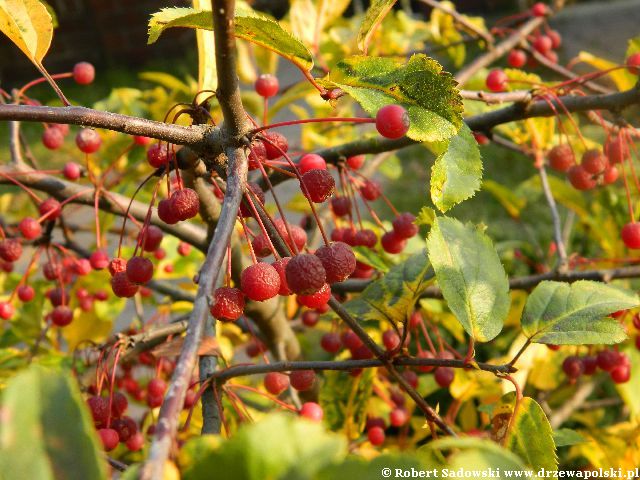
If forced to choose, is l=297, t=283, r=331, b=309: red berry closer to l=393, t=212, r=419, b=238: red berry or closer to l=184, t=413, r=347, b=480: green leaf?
l=184, t=413, r=347, b=480: green leaf

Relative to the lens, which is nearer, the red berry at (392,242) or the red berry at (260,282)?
the red berry at (260,282)

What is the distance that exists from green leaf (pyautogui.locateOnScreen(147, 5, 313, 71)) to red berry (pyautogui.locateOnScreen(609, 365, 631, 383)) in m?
0.99

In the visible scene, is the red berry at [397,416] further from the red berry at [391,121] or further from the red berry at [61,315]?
the red berry at [391,121]

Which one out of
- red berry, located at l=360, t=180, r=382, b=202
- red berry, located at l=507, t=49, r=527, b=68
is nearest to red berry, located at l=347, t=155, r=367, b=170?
red berry, located at l=360, t=180, r=382, b=202

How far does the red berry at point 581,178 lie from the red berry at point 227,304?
81 cm

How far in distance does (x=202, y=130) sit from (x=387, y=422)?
953 millimetres

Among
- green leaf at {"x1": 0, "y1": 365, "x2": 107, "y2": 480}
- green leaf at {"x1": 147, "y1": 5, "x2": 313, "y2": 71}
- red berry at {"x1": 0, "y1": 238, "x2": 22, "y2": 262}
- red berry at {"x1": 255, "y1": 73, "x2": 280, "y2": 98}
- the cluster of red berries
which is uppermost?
red berry at {"x1": 255, "y1": 73, "x2": 280, "y2": 98}

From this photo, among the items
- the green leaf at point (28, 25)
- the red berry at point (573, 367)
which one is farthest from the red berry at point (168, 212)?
the red berry at point (573, 367)

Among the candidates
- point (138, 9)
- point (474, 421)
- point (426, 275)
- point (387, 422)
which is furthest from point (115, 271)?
point (138, 9)

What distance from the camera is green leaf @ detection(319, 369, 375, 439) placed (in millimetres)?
1203

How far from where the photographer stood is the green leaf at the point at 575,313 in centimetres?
74

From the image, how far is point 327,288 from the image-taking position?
654 millimetres

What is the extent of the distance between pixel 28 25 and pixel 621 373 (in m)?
1.21

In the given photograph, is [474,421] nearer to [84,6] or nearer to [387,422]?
[387,422]
